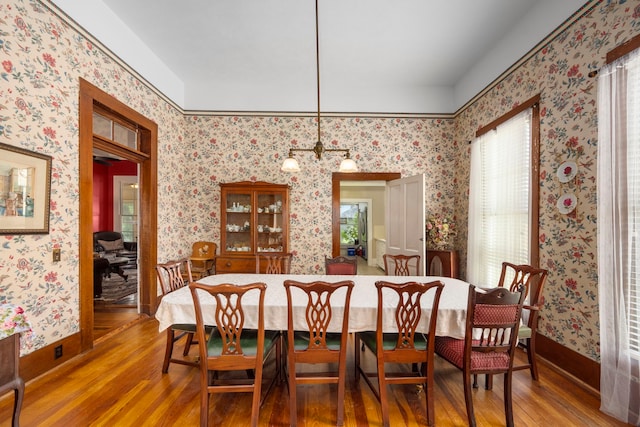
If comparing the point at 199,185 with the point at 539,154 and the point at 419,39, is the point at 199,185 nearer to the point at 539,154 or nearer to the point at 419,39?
the point at 419,39

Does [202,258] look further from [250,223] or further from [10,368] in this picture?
[10,368]

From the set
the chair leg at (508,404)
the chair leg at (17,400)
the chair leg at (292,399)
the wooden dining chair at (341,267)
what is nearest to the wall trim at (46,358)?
the chair leg at (17,400)

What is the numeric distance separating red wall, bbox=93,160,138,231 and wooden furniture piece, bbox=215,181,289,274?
431 cm

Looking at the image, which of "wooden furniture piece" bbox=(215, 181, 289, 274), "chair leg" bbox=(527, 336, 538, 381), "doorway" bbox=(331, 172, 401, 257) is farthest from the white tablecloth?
"doorway" bbox=(331, 172, 401, 257)

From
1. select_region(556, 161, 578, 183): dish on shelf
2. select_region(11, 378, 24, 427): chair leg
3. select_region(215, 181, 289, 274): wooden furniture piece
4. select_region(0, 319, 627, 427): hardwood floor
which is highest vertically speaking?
select_region(556, 161, 578, 183): dish on shelf

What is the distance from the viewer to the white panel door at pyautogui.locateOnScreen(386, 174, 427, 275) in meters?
3.88

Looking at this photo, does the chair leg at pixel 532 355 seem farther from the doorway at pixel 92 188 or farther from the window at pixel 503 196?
the doorway at pixel 92 188

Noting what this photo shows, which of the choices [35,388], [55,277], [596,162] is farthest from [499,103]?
[35,388]

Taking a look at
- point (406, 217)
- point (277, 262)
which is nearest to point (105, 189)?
point (277, 262)

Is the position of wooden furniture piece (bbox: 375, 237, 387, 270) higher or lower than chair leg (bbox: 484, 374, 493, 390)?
higher

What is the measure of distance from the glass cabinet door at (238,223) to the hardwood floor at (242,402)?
2033mm

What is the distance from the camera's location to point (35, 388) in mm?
2158

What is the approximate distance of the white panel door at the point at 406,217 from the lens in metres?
3.88

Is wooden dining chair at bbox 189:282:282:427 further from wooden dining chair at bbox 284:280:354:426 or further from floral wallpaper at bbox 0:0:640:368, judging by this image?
floral wallpaper at bbox 0:0:640:368
